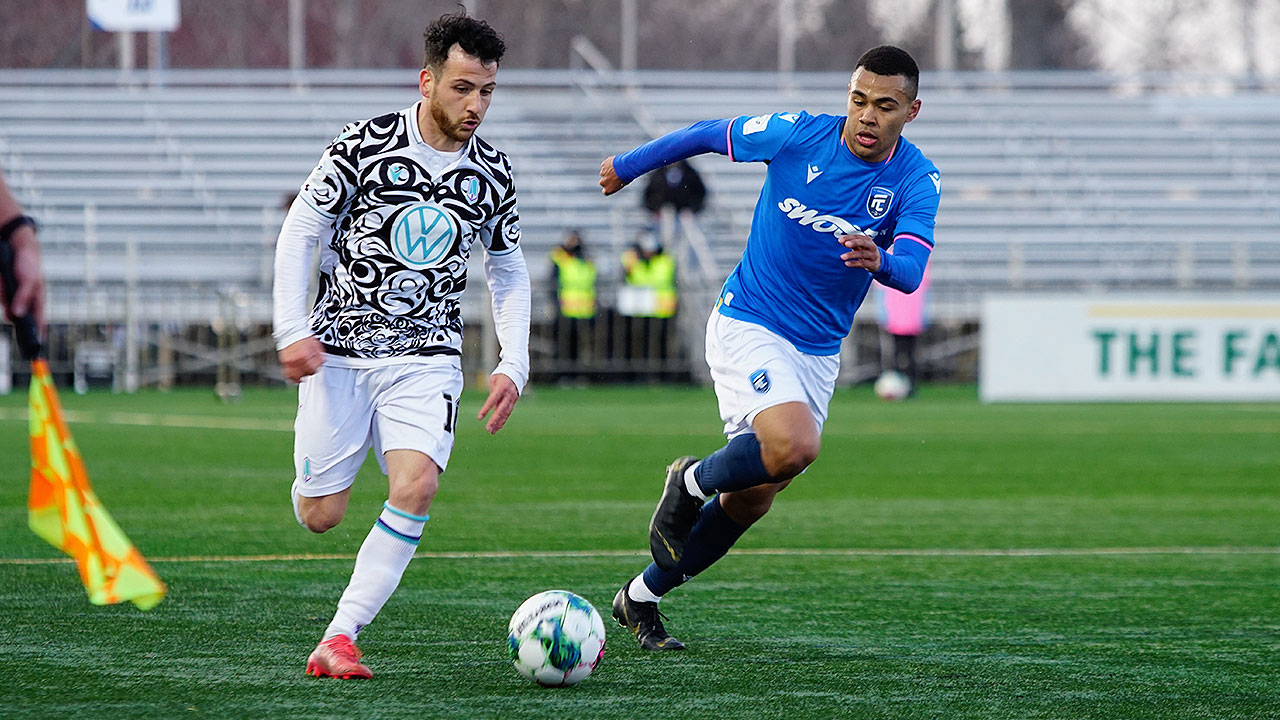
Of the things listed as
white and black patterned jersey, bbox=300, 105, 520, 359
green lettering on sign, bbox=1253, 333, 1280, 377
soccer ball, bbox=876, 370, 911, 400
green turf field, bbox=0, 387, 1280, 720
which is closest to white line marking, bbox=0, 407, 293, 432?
green turf field, bbox=0, 387, 1280, 720

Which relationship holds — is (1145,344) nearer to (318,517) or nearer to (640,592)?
(640,592)

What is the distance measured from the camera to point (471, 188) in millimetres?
5348

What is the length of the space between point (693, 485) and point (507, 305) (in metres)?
0.89

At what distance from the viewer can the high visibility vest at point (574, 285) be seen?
898 inches

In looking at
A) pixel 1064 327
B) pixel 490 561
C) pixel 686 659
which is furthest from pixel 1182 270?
pixel 686 659

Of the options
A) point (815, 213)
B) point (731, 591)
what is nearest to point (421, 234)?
point (815, 213)

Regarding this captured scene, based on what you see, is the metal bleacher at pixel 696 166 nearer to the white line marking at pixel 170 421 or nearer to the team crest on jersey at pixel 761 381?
the white line marking at pixel 170 421

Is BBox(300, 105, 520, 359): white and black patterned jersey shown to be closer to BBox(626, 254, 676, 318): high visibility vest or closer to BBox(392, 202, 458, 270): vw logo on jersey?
BBox(392, 202, 458, 270): vw logo on jersey

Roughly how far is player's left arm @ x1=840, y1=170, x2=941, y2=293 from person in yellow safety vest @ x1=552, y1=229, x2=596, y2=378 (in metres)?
16.5

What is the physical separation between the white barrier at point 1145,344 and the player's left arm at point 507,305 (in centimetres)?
1561

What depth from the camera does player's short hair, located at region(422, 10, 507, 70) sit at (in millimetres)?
5223

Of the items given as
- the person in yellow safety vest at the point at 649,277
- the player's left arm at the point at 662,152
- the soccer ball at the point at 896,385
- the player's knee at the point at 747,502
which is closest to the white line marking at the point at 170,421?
the person in yellow safety vest at the point at 649,277

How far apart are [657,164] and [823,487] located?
542 centimetres

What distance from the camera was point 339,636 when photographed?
497 centimetres
